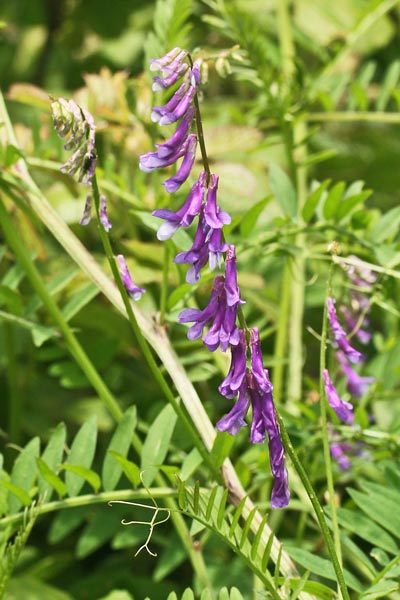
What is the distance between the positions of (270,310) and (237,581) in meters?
0.42

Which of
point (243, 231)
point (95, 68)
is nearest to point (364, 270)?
point (243, 231)

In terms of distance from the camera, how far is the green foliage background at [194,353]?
3.18 ft

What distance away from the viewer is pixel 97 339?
1.45 meters

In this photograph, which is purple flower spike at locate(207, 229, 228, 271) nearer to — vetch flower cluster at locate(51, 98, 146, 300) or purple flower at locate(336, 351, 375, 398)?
vetch flower cluster at locate(51, 98, 146, 300)

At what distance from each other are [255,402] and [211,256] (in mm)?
126

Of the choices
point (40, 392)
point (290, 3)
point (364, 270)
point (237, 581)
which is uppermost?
point (290, 3)

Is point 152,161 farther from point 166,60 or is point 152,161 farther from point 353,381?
point 353,381

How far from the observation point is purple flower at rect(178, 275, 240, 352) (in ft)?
2.42

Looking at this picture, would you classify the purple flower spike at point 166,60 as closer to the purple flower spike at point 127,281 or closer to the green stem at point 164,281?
the purple flower spike at point 127,281

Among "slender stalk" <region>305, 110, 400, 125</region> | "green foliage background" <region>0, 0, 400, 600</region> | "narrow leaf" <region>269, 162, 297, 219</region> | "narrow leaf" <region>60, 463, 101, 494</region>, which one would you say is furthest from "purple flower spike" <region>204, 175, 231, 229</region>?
"slender stalk" <region>305, 110, 400, 125</region>

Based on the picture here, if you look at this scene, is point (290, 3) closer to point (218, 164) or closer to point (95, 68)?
point (95, 68)

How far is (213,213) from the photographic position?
717mm

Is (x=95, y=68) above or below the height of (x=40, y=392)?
above

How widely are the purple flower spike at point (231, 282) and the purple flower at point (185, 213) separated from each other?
0.04 metres
